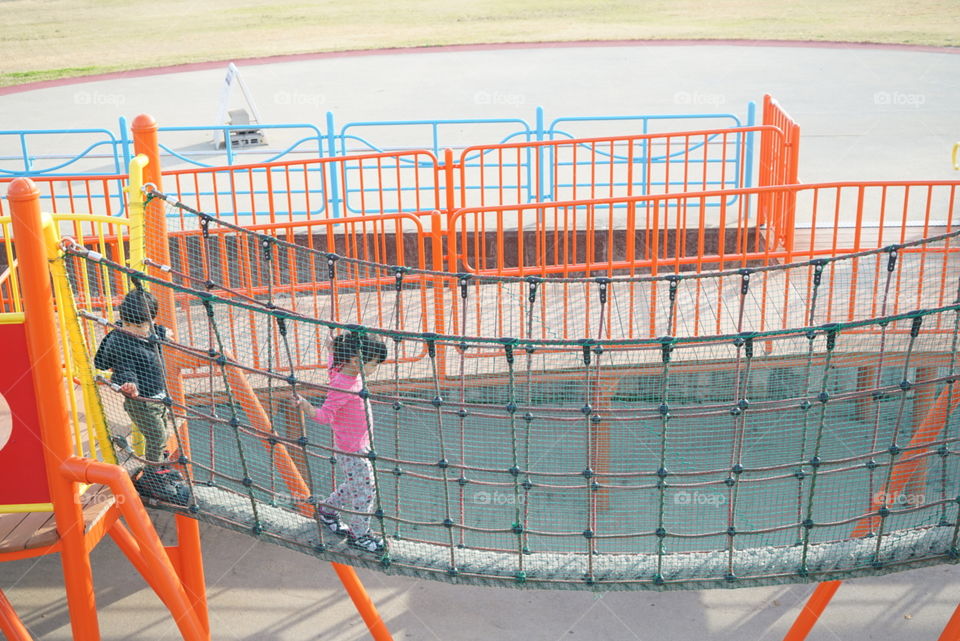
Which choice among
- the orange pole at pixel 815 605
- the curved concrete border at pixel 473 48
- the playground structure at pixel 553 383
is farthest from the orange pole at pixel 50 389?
the curved concrete border at pixel 473 48

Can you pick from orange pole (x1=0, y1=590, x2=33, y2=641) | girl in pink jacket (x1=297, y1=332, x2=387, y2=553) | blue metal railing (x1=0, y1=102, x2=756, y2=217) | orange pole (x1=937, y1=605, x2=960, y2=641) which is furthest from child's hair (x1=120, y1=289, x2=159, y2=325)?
blue metal railing (x1=0, y1=102, x2=756, y2=217)

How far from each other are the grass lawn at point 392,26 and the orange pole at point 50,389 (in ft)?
61.2

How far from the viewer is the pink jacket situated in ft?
17.0

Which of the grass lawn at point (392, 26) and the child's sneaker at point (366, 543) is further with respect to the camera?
the grass lawn at point (392, 26)

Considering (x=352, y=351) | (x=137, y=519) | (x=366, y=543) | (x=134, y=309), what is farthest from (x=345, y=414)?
(x=137, y=519)

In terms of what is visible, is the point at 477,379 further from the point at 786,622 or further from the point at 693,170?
the point at 693,170

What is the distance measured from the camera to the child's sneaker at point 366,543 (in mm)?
4582

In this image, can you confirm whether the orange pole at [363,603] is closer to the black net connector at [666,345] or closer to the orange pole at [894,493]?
the orange pole at [894,493]

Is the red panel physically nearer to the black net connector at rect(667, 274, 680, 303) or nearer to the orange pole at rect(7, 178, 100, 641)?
the orange pole at rect(7, 178, 100, 641)

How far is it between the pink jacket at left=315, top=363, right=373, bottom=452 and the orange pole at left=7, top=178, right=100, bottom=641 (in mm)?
1326

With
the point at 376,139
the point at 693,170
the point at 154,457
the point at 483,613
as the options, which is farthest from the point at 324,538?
the point at 376,139

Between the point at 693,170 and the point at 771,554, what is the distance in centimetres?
813

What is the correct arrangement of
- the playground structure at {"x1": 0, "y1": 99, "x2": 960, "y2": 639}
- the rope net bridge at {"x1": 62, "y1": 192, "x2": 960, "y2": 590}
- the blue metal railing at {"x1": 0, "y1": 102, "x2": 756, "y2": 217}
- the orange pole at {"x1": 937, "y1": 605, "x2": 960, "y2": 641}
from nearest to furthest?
the playground structure at {"x1": 0, "y1": 99, "x2": 960, "y2": 639}, the orange pole at {"x1": 937, "y1": 605, "x2": 960, "y2": 641}, the rope net bridge at {"x1": 62, "y1": 192, "x2": 960, "y2": 590}, the blue metal railing at {"x1": 0, "y1": 102, "x2": 756, "y2": 217}

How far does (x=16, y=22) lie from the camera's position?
31.1 meters
